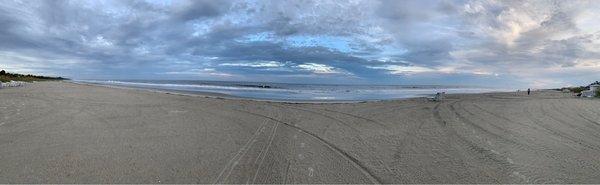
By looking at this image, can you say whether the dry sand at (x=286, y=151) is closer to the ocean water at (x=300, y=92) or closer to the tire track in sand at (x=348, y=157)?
the tire track in sand at (x=348, y=157)

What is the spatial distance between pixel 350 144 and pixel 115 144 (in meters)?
5.38

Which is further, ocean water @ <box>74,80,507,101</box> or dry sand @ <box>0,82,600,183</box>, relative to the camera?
ocean water @ <box>74,80,507,101</box>

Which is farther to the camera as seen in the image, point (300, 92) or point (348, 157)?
point (300, 92)

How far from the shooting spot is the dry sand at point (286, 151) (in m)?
6.55

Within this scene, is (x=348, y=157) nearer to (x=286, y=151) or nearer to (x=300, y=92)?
(x=286, y=151)

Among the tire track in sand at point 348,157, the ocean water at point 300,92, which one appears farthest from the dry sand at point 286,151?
the ocean water at point 300,92

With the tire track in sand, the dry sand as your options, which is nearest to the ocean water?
the dry sand

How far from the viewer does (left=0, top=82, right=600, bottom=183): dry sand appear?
21.5ft

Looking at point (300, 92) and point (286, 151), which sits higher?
point (300, 92)

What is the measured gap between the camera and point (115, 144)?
895 cm

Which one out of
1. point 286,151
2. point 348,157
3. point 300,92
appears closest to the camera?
point 348,157

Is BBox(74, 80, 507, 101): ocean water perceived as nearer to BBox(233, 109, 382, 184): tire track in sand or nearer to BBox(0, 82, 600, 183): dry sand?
BBox(0, 82, 600, 183): dry sand

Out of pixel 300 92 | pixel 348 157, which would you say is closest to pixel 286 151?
pixel 348 157

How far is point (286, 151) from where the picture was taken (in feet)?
28.0
